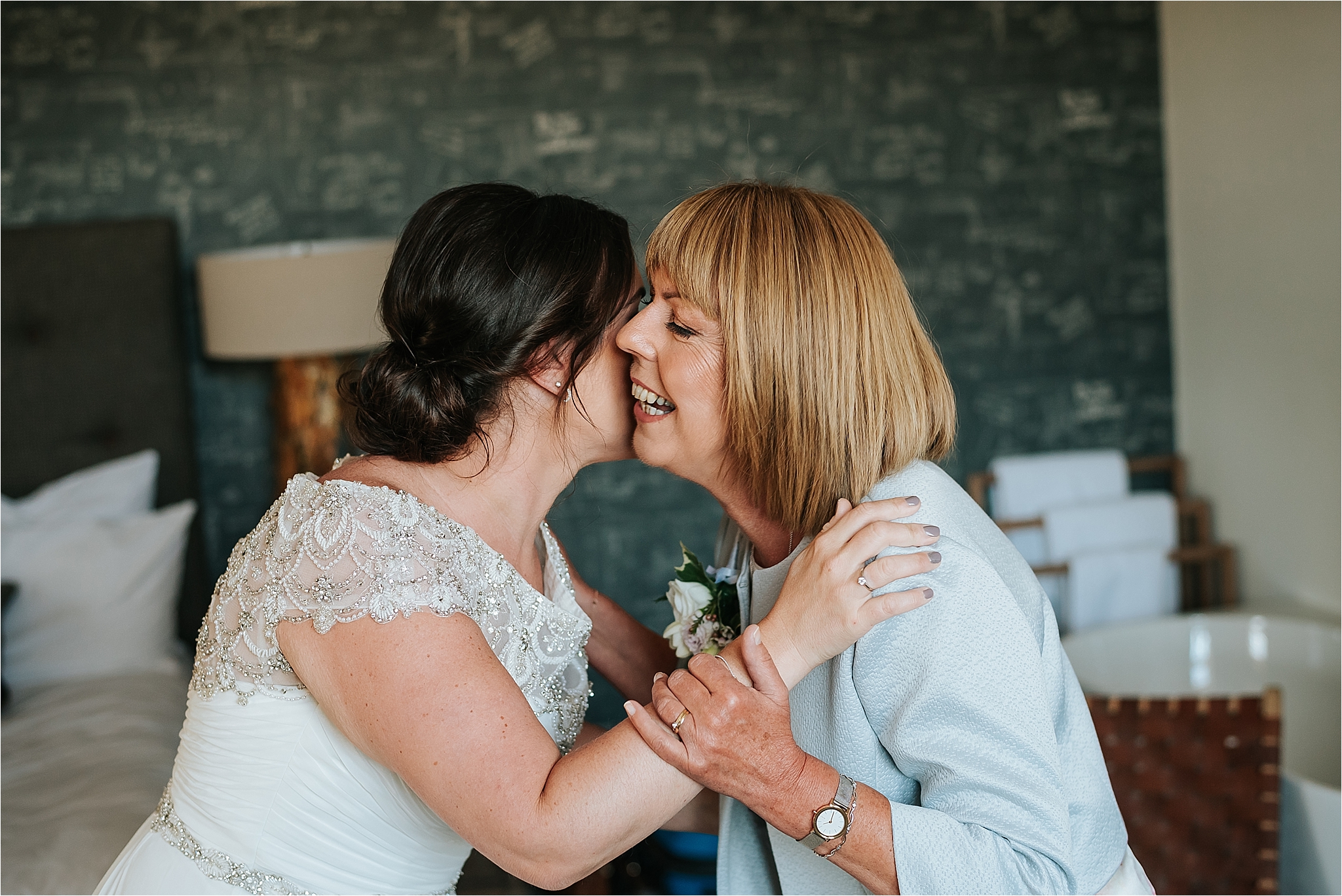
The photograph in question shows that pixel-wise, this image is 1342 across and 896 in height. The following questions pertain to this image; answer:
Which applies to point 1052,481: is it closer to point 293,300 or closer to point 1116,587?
point 1116,587

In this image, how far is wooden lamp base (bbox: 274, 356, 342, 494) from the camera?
10.3 feet

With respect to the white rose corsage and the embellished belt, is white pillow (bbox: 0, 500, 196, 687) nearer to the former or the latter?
the embellished belt

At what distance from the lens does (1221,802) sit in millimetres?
2268

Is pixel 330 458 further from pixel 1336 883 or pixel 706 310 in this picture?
pixel 1336 883

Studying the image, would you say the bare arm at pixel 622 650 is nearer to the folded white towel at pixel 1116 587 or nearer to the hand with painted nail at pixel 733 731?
the hand with painted nail at pixel 733 731

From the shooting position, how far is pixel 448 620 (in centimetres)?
121

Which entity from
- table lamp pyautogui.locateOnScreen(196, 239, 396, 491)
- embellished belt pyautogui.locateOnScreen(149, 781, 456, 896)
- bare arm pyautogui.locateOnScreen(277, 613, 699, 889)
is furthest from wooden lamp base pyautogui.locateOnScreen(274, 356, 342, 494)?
bare arm pyautogui.locateOnScreen(277, 613, 699, 889)

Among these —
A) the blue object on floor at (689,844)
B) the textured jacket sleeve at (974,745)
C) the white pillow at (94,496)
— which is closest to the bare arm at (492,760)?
the textured jacket sleeve at (974,745)

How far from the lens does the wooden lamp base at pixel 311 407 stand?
10.3 feet

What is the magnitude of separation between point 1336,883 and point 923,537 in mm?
1767

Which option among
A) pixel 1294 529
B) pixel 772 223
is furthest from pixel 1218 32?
pixel 772 223

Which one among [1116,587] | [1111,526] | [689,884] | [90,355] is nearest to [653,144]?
[90,355]

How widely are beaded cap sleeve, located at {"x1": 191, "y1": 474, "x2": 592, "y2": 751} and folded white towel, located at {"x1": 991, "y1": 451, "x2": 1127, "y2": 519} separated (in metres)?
2.36

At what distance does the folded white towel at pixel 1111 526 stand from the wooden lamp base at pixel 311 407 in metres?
2.31
